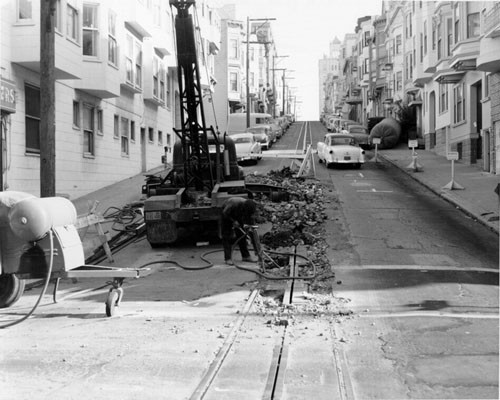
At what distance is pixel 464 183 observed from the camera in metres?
24.3

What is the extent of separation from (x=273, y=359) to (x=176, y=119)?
34.0 metres

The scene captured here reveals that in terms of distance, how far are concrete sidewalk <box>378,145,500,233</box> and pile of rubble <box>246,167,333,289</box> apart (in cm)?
433

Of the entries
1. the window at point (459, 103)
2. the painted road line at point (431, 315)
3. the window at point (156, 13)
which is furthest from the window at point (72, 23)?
the window at point (459, 103)

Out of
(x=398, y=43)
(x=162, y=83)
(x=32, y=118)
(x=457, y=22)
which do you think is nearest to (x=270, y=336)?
(x=32, y=118)

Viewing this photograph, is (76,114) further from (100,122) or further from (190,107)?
(190,107)

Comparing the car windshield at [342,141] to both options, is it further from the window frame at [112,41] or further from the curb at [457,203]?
the window frame at [112,41]

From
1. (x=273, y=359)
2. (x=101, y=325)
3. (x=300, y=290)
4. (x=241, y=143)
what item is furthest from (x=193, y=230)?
(x=241, y=143)

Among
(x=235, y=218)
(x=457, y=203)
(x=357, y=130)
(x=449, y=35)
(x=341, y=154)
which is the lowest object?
(x=457, y=203)

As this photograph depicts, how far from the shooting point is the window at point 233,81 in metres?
71.5

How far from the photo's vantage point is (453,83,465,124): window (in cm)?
3328

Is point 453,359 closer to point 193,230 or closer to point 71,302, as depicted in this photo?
point 71,302

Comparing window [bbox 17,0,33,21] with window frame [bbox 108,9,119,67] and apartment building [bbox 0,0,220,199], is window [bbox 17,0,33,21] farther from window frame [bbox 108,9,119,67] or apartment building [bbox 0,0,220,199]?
window frame [bbox 108,9,119,67]

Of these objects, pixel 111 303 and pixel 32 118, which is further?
pixel 32 118

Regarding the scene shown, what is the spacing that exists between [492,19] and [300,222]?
1247cm
